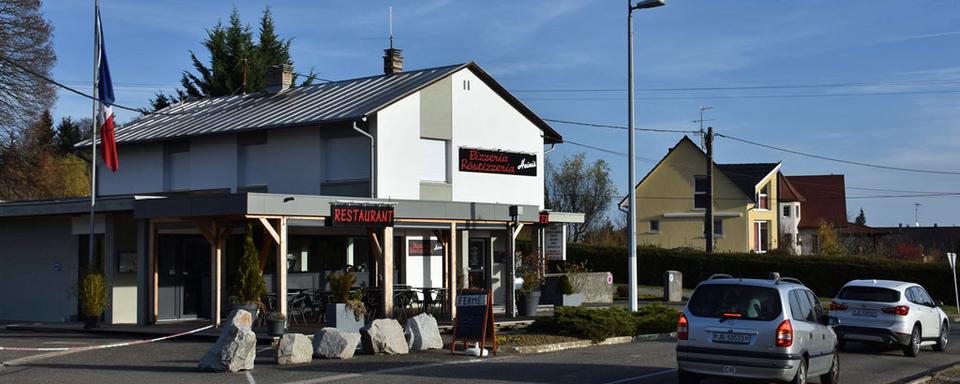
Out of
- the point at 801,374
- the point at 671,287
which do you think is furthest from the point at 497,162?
the point at 801,374

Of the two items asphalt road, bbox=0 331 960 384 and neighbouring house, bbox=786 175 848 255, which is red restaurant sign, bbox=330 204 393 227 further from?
neighbouring house, bbox=786 175 848 255

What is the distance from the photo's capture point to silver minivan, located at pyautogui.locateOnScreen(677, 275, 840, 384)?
1383cm

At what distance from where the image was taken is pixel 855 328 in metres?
21.6

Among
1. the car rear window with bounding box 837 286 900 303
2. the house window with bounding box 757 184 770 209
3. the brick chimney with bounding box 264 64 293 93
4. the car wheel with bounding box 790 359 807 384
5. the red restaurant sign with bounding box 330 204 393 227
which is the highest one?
the brick chimney with bounding box 264 64 293 93

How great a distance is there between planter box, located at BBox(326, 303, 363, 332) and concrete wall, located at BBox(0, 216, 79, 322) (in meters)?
8.03

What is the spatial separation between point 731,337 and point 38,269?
19773 mm

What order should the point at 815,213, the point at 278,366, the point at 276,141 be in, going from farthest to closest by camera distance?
A: the point at 815,213 < the point at 276,141 < the point at 278,366

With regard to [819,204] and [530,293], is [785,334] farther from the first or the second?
[819,204]

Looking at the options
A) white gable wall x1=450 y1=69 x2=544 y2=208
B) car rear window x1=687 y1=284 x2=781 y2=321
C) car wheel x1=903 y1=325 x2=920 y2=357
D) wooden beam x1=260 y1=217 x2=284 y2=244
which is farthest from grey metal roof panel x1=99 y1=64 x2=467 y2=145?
car rear window x1=687 y1=284 x2=781 y2=321

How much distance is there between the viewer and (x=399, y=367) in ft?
57.5

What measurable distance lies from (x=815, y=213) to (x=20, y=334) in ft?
200

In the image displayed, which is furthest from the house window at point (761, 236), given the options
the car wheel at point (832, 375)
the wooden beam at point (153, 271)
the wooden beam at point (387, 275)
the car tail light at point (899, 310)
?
the car wheel at point (832, 375)

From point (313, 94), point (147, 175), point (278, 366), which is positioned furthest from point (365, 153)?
point (278, 366)

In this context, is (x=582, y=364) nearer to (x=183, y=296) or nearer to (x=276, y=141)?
(x=183, y=296)
